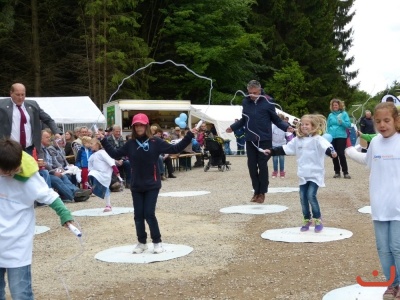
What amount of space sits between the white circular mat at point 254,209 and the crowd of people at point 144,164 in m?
Answer: 0.34

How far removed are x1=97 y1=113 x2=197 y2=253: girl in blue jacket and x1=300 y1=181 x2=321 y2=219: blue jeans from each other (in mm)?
1742

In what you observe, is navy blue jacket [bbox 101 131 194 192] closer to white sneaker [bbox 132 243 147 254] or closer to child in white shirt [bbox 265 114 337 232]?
white sneaker [bbox 132 243 147 254]

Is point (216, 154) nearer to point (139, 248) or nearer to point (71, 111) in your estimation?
point (71, 111)

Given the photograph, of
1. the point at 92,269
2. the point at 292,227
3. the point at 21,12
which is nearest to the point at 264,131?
the point at 292,227

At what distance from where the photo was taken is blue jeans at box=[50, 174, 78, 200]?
12.1 m

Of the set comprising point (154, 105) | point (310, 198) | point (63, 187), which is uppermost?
point (154, 105)

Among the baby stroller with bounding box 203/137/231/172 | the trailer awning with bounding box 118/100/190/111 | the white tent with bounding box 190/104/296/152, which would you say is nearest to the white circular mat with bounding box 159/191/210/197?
the baby stroller with bounding box 203/137/231/172

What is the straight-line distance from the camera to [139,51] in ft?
103

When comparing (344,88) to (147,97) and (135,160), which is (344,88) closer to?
(147,97)

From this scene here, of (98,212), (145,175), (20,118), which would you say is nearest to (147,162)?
(145,175)

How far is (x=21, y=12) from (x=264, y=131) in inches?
1057

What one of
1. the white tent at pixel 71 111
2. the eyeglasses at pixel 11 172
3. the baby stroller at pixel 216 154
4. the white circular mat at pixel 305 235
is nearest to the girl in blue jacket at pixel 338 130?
the baby stroller at pixel 216 154

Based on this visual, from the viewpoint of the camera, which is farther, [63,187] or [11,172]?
[63,187]

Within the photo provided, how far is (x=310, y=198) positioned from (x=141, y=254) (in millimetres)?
2243
